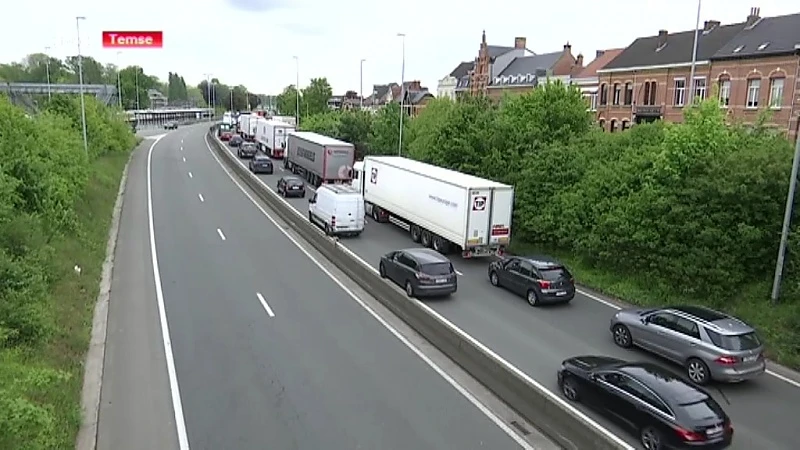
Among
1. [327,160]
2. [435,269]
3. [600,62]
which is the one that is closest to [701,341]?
[435,269]

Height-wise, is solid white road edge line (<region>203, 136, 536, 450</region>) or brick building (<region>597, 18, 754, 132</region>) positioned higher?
brick building (<region>597, 18, 754, 132</region>)

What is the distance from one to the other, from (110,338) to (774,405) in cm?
1648

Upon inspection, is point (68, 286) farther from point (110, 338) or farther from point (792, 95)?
point (792, 95)

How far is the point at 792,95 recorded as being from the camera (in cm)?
3759

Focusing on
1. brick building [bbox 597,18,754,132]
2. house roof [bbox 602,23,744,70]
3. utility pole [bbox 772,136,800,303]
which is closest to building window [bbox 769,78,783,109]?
brick building [bbox 597,18,754,132]

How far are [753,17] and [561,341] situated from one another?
134ft

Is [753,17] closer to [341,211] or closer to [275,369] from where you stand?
[341,211]

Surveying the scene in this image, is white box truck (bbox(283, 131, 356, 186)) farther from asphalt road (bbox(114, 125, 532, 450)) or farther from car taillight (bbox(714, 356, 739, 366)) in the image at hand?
car taillight (bbox(714, 356, 739, 366))

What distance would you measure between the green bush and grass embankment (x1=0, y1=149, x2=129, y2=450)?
1712 centimetres

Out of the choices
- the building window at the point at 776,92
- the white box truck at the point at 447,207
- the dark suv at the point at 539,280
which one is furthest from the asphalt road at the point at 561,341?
the building window at the point at 776,92

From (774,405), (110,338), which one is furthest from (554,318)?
(110,338)

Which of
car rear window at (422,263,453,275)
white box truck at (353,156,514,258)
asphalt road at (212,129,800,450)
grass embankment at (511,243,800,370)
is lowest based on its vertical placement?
asphalt road at (212,129,800,450)

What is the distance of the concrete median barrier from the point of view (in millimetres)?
10703

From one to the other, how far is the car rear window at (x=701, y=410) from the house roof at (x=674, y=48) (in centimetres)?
4059
